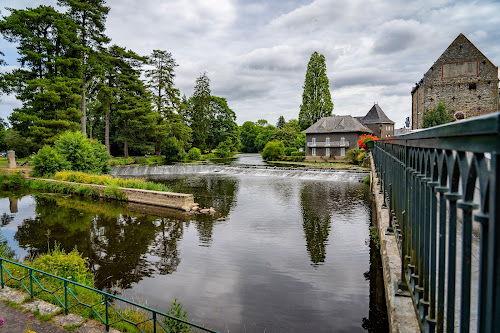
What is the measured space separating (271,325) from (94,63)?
34448mm

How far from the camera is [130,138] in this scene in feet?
149

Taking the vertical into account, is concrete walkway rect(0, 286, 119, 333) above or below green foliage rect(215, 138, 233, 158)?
below

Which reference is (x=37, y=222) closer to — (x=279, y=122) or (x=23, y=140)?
(x=23, y=140)

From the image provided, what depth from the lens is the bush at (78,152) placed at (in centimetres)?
2561

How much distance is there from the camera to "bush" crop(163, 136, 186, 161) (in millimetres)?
46969

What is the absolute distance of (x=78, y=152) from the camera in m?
25.8

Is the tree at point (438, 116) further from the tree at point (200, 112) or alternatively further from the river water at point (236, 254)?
the tree at point (200, 112)

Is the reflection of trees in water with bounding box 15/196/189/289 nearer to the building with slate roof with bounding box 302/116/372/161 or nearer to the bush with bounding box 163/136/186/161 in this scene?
the bush with bounding box 163/136/186/161

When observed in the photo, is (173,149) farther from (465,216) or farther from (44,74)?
(465,216)

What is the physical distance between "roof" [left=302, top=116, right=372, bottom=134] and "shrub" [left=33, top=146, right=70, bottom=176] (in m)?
34.1

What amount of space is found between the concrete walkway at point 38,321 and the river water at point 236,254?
1.99 metres

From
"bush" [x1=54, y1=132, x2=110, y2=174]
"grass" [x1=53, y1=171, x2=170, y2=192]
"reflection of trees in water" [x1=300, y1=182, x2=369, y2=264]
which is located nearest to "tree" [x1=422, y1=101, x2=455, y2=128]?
"reflection of trees in water" [x1=300, y1=182, x2=369, y2=264]

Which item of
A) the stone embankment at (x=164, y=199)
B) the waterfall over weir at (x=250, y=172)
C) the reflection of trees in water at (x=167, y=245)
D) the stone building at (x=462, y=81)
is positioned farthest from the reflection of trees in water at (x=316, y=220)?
the stone building at (x=462, y=81)

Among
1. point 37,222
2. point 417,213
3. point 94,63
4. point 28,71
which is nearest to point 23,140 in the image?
point 28,71
